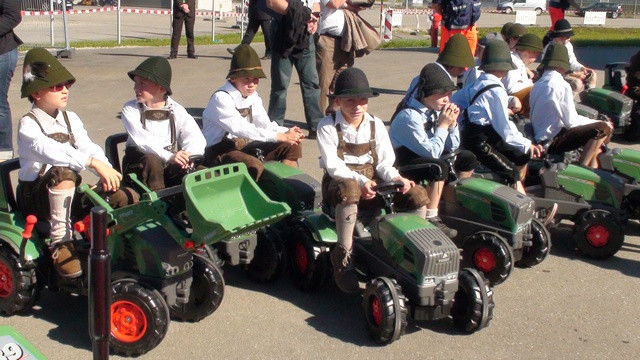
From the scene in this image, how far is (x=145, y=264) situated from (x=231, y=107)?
1864 millimetres

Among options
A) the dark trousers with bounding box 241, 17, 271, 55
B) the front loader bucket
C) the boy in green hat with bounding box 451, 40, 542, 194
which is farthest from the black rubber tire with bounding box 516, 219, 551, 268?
the dark trousers with bounding box 241, 17, 271, 55

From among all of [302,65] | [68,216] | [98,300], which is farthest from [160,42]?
[98,300]

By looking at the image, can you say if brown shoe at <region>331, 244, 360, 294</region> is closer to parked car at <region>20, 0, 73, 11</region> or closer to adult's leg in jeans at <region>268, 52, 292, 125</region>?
adult's leg in jeans at <region>268, 52, 292, 125</region>

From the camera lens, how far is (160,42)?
22.0 meters

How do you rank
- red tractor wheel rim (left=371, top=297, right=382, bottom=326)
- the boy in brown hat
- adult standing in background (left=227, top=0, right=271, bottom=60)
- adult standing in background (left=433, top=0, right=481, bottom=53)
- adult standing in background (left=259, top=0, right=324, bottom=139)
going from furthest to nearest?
adult standing in background (left=227, top=0, right=271, bottom=60), adult standing in background (left=433, top=0, right=481, bottom=53), adult standing in background (left=259, top=0, right=324, bottom=139), the boy in brown hat, red tractor wheel rim (left=371, top=297, right=382, bottom=326)

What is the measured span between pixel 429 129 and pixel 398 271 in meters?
1.41

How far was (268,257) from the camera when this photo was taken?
5793mm

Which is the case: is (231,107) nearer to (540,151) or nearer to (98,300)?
(540,151)

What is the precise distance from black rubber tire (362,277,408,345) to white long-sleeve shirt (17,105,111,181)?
1.85m

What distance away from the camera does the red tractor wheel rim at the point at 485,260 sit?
5.98m

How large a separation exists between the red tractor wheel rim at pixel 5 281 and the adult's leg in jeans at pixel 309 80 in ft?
16.2

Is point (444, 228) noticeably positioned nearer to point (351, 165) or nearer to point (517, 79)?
point (351, 165)

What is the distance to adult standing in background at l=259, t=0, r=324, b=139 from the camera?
30.1 ft

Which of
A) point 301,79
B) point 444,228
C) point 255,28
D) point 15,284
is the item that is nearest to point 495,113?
point 444,228
